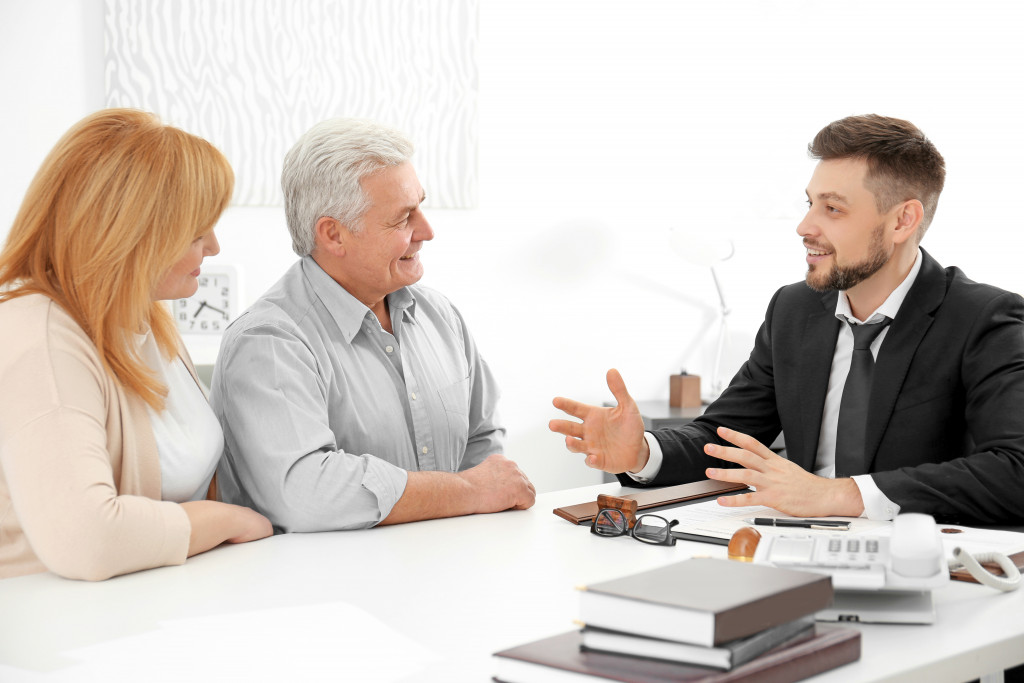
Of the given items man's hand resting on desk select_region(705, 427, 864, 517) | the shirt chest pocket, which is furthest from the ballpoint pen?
the shirt chest pocket

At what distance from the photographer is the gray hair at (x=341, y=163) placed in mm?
2023

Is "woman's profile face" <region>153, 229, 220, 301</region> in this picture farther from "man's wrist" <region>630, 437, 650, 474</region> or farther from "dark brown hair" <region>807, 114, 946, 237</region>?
"dark brown hair" <region>807, 114, 946, 237</region>

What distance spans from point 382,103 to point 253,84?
1.51 feet

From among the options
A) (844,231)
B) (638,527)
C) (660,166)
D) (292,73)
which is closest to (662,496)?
(638,527)

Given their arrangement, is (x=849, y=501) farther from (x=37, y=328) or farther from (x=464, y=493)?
(x=37, y=328)

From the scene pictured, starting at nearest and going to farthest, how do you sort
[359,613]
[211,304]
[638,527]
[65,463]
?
1. [359,613]
2. [65,463]
3. [638,527]
4. [211,304]

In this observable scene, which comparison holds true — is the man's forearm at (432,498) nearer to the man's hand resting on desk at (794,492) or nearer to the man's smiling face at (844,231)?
the man's hand resting on desk at (794,492)

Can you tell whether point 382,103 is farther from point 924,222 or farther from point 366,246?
point 924,222

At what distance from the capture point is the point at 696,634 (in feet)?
3.05

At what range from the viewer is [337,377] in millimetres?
1926

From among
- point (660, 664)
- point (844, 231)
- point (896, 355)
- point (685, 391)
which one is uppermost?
point (844, 231)

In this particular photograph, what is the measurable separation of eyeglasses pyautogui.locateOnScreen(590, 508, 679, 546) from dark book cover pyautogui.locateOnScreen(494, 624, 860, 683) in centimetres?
51

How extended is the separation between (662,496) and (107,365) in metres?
1.03

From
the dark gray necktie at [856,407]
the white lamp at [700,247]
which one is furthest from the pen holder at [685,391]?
the dark gray necktie at [856,407]
